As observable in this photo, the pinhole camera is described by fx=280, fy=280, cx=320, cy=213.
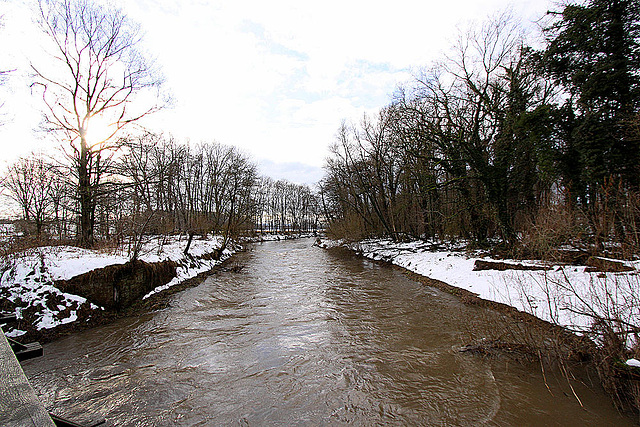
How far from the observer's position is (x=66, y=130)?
1282cm

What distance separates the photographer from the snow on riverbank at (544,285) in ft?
13.6

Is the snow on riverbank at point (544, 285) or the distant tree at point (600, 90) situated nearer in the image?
the snow on riverbank at point (544, 285)

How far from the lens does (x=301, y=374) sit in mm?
5328

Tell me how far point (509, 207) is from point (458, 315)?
1082cm

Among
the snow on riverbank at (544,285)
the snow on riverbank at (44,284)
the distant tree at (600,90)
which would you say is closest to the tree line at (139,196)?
the snow on riverbank at (44,284)

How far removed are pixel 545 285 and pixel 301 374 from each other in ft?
19.9

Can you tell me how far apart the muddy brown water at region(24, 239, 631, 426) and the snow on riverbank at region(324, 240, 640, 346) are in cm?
130

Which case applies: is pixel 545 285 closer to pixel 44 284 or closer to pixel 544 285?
pixel 544 285

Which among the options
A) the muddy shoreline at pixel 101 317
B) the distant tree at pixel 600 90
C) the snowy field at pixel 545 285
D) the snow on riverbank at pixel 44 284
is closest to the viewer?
the snowy field at pixel 545 285

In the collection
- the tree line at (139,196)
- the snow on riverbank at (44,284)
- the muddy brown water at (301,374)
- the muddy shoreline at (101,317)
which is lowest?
the muddy brown water at (301,374)

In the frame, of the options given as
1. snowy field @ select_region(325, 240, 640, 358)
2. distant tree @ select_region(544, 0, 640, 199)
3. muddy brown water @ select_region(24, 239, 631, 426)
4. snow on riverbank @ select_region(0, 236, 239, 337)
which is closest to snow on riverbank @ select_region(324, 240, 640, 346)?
snowy field @ select_region(325, 240, 640, 358)

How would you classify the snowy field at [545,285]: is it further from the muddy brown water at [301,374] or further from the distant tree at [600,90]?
the distant tree at [600,90]

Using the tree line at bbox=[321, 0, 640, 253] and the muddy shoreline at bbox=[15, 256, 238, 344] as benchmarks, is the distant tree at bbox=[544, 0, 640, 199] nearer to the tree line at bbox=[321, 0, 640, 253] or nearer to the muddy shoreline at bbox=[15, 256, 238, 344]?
the tree line at bbox=[321, 0, 640, 253]

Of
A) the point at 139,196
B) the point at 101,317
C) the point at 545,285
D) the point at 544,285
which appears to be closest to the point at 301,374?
the point at 545,285
